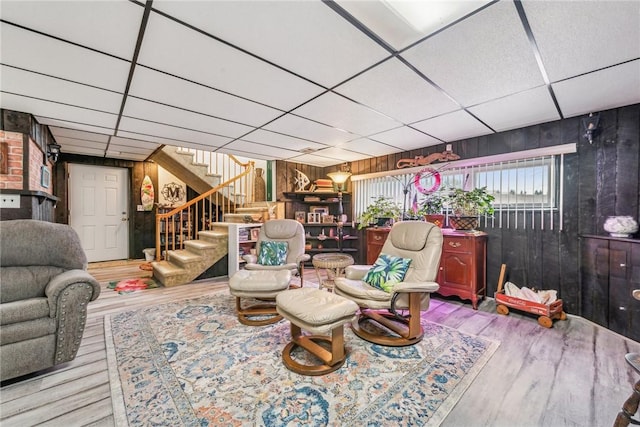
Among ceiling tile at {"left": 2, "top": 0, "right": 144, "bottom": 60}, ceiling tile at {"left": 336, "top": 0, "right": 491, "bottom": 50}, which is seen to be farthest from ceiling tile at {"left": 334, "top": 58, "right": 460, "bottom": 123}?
ceiling tile at {"left": 2, "top": 0, "right": 144, "bottom": 60}

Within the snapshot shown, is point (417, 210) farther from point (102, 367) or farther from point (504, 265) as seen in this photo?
point (102, 367)

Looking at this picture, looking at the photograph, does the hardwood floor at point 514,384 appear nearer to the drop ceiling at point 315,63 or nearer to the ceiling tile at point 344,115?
the drop ceiling at point 315,63

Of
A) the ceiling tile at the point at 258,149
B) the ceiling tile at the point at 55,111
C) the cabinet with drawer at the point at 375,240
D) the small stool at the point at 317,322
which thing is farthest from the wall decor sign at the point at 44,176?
the cabinet with drawer at the point at 375,240

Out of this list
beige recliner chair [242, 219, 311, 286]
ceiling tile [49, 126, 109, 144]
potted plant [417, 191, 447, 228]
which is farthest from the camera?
potted plant [417, 191, 447, 228]

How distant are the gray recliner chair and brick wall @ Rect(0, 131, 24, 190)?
1.09 m

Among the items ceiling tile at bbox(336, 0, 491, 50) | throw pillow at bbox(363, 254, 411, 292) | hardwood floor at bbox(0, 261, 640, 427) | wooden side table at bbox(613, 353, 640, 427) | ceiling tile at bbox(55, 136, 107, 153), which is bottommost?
hardwood floor at bbox(0, 261, 640, 427)

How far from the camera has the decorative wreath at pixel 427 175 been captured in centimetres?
388

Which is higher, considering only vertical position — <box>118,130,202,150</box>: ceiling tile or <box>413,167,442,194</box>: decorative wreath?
<box>118,130,202,150</box>: ceiling tile

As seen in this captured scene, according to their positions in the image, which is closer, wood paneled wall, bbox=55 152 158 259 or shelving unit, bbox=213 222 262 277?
shelving unit, bbox=213 222 262 277

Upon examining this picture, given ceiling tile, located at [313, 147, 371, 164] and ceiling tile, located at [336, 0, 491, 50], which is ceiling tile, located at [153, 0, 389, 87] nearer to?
ceiling tile, located at [336, 0, 491, 50]

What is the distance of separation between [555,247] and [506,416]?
237cm

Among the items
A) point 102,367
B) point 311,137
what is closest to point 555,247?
point 311,137

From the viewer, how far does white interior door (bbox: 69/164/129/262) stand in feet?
17.8

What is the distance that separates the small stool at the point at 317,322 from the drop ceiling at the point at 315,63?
1.71 meters
